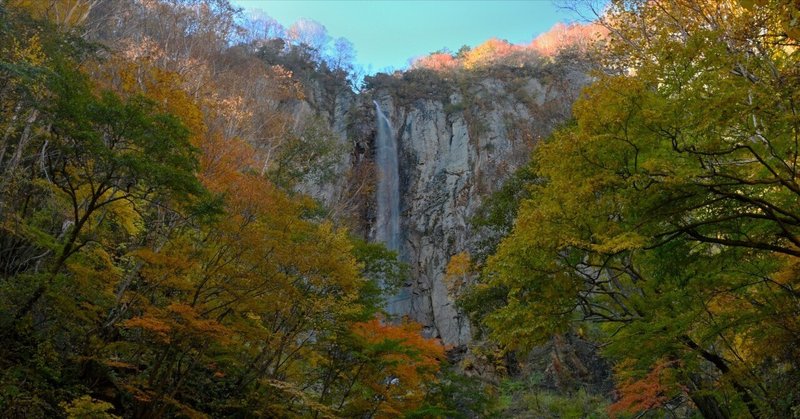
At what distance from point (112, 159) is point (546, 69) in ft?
122

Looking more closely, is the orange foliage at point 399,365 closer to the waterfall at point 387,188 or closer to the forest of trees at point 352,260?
the forest of trees at point 352,260

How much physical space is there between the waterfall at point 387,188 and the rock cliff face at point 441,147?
0.42 meters

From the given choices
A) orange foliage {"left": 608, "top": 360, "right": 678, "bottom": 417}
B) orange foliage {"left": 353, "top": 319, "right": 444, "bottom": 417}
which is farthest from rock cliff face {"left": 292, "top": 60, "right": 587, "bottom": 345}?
orange foliage {"left": 608, "top": 360, "right": 678, "bottom": 417}

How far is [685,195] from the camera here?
5.82 m

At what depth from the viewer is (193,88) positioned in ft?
55.7

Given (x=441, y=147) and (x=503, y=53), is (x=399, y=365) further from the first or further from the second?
(x=503, y=53)

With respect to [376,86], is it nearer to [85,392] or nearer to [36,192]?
[36,192]

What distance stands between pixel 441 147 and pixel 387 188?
514cm

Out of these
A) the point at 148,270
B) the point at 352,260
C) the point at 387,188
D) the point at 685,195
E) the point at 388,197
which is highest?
Answer: the point at 387,188

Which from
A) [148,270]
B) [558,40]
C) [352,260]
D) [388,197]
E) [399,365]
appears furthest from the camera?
[558,40]

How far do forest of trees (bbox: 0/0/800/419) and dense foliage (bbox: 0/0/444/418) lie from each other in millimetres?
61

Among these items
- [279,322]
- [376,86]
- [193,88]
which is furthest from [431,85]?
[279,322]

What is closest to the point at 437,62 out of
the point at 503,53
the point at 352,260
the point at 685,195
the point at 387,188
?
the point at 503,53

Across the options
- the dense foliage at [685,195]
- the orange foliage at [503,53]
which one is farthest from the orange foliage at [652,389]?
the orange foliage at [503,53]
